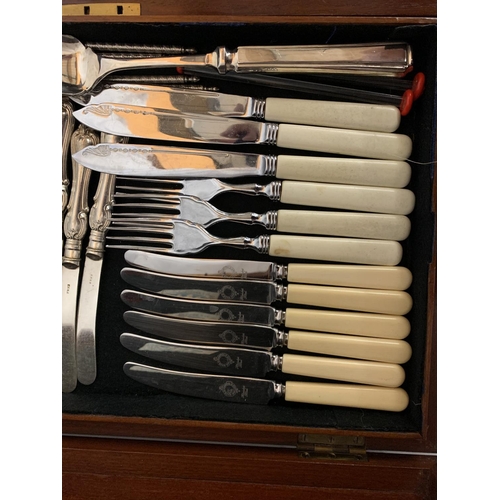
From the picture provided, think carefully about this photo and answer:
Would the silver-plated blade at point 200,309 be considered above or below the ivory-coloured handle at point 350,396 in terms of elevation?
above

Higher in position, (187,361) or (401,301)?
(401,301)

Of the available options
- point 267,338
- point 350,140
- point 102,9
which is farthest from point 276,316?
point 102,9

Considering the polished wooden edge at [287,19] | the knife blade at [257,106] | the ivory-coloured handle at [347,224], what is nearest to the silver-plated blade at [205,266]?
the ivory-coloured handle at [347,224]

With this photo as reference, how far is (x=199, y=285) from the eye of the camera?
3.68 feet

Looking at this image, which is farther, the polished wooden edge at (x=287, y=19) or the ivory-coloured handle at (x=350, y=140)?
the ivory-coloured handle at (x=350, y=140)

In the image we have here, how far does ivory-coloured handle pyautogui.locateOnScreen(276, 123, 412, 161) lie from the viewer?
1085 millimetres

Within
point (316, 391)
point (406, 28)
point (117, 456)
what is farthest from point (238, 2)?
point (117, 456)

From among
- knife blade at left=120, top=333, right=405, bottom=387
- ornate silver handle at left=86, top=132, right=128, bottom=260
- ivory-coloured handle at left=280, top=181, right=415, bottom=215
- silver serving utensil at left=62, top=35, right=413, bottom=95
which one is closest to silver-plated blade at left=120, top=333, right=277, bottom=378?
knife blade at left=120, top=333, right=405, bottom=387

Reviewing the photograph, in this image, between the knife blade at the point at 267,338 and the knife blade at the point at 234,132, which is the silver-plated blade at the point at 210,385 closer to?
the knife blade at the point at 267,338

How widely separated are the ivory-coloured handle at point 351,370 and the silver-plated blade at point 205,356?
69mm

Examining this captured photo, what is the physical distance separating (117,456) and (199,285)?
0.40m

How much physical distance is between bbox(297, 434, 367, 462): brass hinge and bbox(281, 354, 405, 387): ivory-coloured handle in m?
0.13

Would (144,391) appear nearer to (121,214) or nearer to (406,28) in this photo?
(121,214)

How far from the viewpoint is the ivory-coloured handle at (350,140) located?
1085 mm
